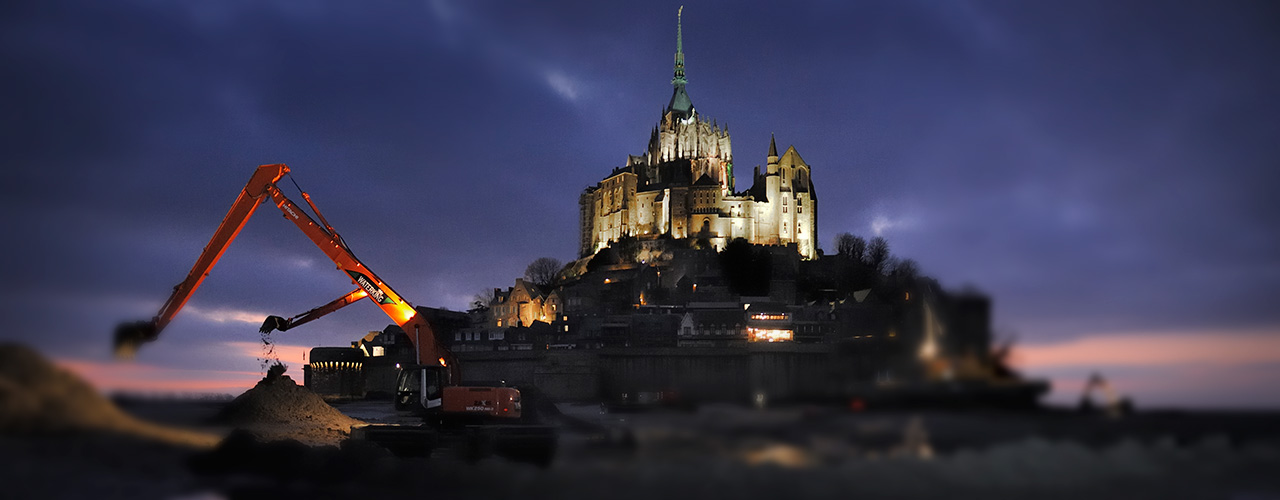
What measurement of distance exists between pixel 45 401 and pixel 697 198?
10932 centimetres

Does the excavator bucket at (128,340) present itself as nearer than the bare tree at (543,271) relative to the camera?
Yes

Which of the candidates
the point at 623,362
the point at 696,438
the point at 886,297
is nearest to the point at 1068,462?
the point at 696,438

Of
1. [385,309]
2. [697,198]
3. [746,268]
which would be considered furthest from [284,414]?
[697,198]

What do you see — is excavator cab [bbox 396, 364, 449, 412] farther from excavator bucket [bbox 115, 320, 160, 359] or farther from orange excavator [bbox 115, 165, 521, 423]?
excavator bucket [bbox 115, 320, 160, 359]

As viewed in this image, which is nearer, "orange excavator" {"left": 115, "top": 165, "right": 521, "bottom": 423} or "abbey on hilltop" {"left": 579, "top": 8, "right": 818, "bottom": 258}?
"orange excavator" {"left": 115, "top": 165, "right": 521, "bottom": 423}

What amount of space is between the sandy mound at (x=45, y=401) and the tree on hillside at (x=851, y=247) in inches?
4341

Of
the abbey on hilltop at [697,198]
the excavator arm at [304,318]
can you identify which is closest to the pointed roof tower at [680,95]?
the abbey on hilltop at [697,198]

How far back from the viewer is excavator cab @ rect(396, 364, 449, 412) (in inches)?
1048

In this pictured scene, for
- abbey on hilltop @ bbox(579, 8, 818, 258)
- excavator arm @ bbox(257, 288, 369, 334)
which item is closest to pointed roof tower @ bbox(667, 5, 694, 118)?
abbey on hilltop @ bbox(579, 8, 818, 258)

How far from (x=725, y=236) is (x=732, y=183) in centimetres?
Result: 1684

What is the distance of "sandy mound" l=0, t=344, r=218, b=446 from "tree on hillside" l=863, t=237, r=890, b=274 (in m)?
109

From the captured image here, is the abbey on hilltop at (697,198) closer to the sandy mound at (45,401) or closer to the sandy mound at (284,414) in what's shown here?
the sandy mound at (284,414)

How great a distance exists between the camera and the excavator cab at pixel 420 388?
26625 mm

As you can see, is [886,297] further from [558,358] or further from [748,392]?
[748,392]
